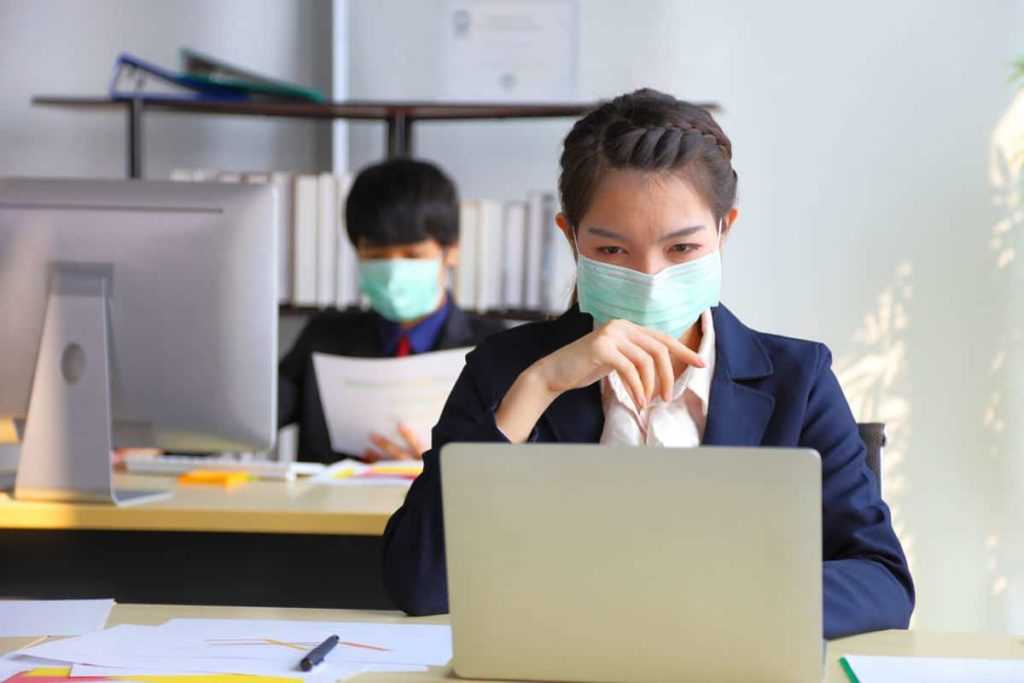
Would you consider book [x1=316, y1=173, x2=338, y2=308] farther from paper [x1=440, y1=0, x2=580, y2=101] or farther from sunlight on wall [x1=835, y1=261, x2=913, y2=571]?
sunlight on wall [x1=835, y1=261, x2=913, y2=571]

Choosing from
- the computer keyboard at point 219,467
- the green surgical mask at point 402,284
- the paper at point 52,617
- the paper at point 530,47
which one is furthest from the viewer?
the paper at point 530,47

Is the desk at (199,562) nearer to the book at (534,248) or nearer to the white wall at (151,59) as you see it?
the book at (534,248)

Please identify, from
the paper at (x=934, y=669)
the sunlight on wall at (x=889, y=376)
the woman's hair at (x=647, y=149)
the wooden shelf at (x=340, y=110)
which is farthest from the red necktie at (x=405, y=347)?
the paper at (x=934, y=669)

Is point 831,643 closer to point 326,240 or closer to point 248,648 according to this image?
point 248,648

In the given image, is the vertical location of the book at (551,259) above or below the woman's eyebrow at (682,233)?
below

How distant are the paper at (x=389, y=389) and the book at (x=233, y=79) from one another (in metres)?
1.04

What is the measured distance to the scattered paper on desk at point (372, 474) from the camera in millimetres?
2193

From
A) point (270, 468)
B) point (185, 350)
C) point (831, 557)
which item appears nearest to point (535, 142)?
point (270, 468)

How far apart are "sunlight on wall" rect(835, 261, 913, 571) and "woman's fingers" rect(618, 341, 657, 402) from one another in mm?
2072

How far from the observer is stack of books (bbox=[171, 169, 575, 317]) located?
10.4 ft

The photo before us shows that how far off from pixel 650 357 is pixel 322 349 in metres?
1.66

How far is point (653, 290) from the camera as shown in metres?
1.45

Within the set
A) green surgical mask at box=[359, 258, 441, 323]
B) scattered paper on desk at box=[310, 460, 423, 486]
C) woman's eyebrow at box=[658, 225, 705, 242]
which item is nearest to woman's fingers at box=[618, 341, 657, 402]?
woman's eyebrow at box=[658, 225, 705, 242]

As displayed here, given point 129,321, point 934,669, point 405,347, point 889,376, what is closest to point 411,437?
point 405,347
